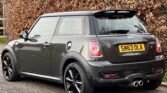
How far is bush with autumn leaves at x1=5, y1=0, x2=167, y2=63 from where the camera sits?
11.1 metres

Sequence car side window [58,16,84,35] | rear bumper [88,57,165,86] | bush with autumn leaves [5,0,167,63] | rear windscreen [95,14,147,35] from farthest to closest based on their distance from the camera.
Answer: bush with autumn leaves [5,0,167,63] < car side window [58,16,84,35] < rear windscreen [95,14,147,35] < rear bumper [88,57,165,86]

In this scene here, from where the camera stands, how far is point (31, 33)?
983 cm

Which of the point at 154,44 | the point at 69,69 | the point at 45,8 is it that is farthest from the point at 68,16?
the point at 45,8

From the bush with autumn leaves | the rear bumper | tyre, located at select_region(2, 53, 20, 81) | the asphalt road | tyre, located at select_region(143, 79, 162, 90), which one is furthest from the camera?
the bush with autumn leaves

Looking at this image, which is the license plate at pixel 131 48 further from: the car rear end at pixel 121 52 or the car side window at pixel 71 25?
the car side window at pixel 71 25

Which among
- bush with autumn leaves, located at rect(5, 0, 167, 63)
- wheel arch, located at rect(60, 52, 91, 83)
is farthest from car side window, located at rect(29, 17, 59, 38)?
bush with autumn leaves, located at rect(5, 0, 167, 63)

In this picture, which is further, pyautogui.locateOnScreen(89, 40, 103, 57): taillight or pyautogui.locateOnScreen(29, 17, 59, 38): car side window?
pyautogui.locateOnScreen(29, 17, 59, 38): car side window

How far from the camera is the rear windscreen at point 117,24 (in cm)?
818

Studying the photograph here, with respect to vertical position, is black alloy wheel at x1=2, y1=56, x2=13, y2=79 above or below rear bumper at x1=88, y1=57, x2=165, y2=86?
below

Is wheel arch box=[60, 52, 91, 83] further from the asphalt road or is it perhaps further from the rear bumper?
the asphalt road

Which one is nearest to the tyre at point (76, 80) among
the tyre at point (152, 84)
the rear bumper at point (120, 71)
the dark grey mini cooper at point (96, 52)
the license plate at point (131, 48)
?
the dark grey mini cooper at point (96, 52)

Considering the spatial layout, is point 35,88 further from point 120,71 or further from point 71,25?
point 120,71

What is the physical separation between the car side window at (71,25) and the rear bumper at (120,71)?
0.86m

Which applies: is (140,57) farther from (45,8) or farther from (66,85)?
(45,8)
